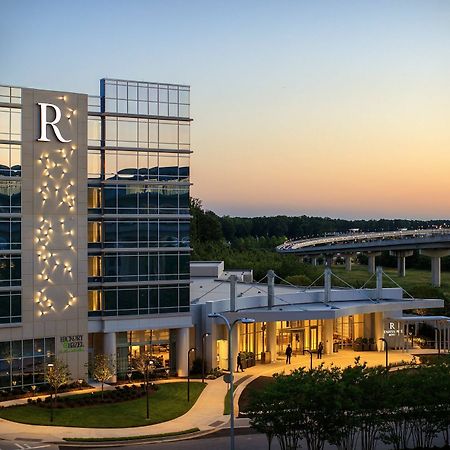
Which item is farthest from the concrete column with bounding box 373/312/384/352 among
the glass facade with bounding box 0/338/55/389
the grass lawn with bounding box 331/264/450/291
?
the grass lawn with bounding box 331/264/450/291

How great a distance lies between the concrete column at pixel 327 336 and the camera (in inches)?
3115

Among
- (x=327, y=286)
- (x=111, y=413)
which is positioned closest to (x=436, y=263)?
(x=327, y=286)

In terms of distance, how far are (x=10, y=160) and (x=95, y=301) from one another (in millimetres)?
12474

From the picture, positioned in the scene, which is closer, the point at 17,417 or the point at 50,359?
the point at 17,417

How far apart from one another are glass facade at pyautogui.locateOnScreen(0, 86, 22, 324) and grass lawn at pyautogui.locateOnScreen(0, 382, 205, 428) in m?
7.10

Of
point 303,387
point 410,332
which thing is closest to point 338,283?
point 410,332

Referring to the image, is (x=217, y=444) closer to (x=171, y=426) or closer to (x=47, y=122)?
(x=171, y=426)

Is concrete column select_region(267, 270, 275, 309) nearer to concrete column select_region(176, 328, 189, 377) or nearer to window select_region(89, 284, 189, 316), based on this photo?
window select_region(89, 284, 189, 316)

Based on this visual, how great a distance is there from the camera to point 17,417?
54.1 m

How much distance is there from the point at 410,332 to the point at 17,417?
144 feet

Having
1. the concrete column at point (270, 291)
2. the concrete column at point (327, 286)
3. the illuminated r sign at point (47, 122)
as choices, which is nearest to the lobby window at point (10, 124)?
the illuminated r sign at point (47, 122)

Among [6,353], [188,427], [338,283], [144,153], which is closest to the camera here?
[188,427]

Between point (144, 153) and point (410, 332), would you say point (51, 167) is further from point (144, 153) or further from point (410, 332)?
point (410, 332)

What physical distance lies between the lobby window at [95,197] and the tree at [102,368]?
1137cm
